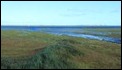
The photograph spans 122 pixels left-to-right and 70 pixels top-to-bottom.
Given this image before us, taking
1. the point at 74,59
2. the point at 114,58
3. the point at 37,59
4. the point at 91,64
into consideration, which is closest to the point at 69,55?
the point at 74,59

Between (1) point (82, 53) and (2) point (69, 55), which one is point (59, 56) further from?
(1) point (82, 53)

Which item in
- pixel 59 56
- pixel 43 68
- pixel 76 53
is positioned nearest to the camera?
pixel 43 68

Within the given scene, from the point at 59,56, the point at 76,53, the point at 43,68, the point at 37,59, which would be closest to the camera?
the point at 43,68

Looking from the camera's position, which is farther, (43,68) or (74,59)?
(74,59)

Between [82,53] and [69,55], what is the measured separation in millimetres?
2464

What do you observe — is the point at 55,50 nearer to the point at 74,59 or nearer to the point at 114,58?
the point at 74,59

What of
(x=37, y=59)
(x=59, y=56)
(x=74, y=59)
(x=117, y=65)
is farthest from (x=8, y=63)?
(x=117, y=65)

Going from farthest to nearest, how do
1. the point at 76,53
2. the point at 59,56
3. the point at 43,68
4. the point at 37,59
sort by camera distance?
the point at 76,53 < the point at 59,56 < the point at 37,59 < the point at 43,68

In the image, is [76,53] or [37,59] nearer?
[37,59]

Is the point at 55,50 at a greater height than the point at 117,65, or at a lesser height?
greater

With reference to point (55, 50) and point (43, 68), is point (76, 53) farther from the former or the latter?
point (43, 68)

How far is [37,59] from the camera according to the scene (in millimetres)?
21859

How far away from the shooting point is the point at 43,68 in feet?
67.4

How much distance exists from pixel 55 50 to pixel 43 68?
172 inches
